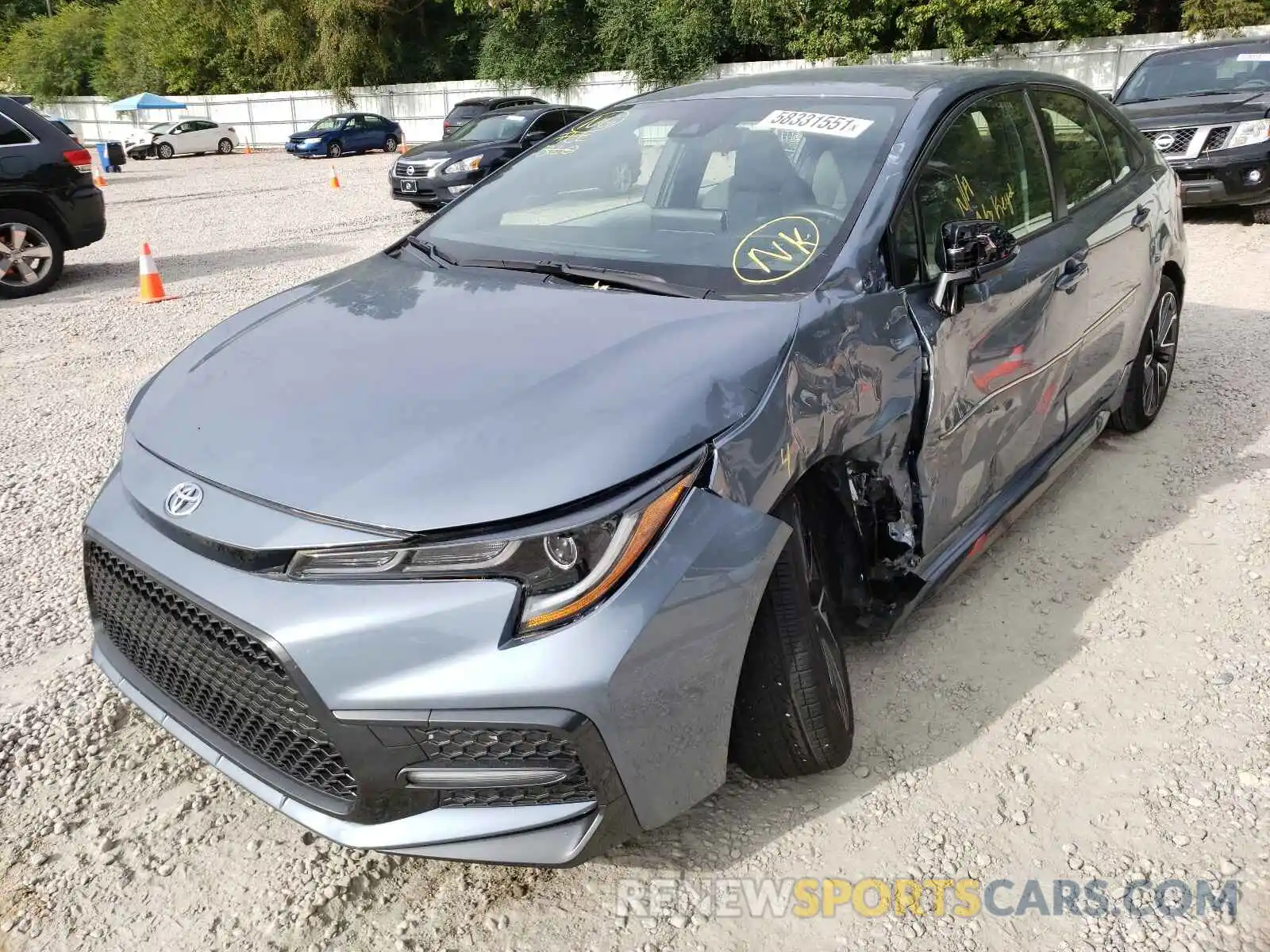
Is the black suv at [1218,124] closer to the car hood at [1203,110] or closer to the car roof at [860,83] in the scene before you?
the car hood at [1203,110]

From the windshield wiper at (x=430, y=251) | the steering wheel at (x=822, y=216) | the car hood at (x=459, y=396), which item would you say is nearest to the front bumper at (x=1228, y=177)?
the steering wheel at (x=822, y=216)

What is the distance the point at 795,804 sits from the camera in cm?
243

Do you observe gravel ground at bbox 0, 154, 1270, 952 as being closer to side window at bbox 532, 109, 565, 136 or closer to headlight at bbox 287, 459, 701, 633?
headlight at bbox 287, 459, 701, 633

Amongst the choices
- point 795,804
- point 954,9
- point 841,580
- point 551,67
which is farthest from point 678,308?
point 551,67

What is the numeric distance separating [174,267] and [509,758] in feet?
32.5

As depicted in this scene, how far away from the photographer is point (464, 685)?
1.73m

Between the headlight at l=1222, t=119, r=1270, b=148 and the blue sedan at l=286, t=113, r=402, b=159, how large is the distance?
25709 mm

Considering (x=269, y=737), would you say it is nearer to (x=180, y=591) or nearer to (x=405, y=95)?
(x=180, y=591)

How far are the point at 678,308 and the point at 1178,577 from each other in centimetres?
220

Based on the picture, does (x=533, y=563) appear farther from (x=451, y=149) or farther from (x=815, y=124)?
(x=451, y=149)

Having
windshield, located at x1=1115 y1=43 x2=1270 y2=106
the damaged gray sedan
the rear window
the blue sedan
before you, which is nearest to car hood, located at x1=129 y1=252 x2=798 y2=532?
the damaged gray sedan

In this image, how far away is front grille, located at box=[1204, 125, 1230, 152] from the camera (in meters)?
8.88

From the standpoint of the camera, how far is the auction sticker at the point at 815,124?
2.87 metres

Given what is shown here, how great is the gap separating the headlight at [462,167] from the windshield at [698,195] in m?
10.2
